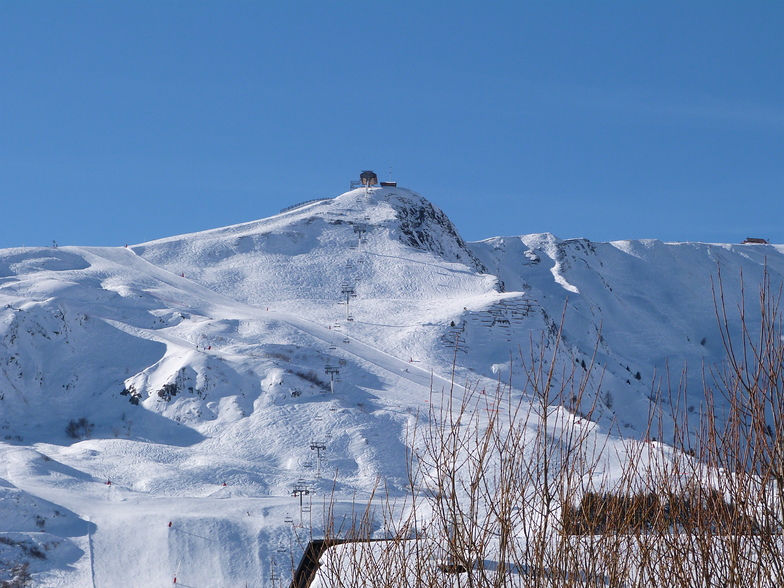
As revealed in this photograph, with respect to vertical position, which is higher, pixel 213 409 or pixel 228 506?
pixel 213 409

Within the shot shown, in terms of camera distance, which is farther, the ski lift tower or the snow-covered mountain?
the ski lift tower

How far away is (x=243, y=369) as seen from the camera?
6731 centimetres

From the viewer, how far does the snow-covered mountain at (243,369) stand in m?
43.8

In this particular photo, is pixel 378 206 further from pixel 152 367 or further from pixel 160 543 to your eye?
pixel 160 543

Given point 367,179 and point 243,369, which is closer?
point 243,369

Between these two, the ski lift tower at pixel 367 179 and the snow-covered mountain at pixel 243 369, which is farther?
the ski lift tower at pixel 367 179

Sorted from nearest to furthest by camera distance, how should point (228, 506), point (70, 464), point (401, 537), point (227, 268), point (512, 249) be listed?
point (401, 537), point (228, 506), point (70, 464), point (227, 268), point (512, 249)

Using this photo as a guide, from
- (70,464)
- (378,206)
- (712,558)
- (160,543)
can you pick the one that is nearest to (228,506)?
(160,543)

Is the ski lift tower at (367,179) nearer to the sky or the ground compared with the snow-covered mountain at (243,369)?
nearer to the sky

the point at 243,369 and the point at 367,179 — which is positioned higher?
the point at 367,179

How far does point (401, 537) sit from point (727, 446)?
4749 mm

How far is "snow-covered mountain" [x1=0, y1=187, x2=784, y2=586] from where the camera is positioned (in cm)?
4381

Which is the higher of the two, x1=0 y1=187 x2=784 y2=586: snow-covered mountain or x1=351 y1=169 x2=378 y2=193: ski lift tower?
x1=351 y1=169 x2=378 y2=193: ski lift tower

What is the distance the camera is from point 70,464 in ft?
181
